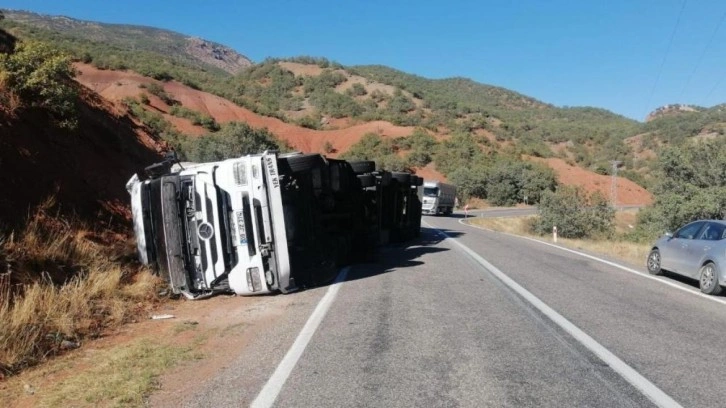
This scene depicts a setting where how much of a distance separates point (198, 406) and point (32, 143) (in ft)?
32.9

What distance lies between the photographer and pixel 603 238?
29250 mm

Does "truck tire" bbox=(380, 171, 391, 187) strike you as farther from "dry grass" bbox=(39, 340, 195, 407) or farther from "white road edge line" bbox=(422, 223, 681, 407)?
"dry grass" bbox=(39, 340, 195, 407)

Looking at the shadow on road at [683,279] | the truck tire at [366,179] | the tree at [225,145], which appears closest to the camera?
the shadow on road at [683,279]

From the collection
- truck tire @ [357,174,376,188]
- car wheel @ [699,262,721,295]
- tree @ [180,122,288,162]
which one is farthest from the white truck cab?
tree @ [180,122,288,162]

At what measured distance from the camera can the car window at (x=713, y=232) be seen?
11211mm

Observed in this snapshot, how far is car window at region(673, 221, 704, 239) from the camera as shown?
1219 cm

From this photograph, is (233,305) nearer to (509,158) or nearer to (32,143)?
(32,143)

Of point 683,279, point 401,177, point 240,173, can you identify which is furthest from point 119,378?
point 401,177

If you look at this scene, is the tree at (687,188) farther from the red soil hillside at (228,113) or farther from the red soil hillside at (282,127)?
the red soil hillside at (228,113)

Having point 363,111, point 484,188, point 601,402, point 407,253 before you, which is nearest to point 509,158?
point 484,188

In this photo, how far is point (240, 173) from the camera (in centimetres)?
932

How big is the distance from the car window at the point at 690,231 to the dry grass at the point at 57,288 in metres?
10.6

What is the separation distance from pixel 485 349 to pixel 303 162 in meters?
5.21

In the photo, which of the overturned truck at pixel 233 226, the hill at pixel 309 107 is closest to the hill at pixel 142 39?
the hill at pixel 309 107
